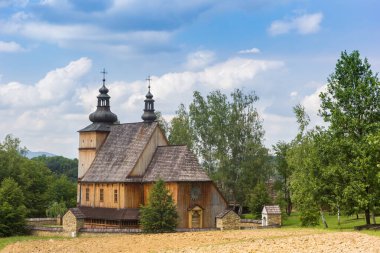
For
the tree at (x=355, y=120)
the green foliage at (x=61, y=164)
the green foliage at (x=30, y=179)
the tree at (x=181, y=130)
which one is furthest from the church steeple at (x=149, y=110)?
the green foliage at (x=61, y=164)

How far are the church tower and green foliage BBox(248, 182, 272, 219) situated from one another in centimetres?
1634

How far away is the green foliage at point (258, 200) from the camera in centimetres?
5959

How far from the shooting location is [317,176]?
125 feet

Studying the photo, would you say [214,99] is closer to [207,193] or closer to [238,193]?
[238,193]

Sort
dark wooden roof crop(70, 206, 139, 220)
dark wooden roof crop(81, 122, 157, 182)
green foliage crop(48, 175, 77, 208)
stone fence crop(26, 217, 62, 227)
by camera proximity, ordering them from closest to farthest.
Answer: dark wooden roof crop(70, 206, 139, 220) → dark wooden roof crop(81, 122, 157, 182) → stone fence crop(26, 217, 62, 227) → green foliage crop(48, 175, 77, 208)

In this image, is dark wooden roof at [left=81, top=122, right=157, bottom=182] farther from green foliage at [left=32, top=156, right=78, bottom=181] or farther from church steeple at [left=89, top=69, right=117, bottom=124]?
green foliage at [left=32, top=156, right=78, bottom=181]

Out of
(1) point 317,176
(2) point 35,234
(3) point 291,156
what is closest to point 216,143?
(3) point 291,156

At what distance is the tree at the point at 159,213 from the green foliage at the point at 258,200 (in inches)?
581

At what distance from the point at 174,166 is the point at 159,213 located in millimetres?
6556

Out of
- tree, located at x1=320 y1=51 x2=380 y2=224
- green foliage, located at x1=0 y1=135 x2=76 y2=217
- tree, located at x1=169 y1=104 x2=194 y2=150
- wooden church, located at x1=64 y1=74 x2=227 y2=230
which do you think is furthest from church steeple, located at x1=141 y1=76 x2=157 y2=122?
tree, located at x1=320 y1=51 x2=380 y2=224

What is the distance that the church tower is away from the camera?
2351 inches

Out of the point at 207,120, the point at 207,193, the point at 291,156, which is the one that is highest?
the point at 207,120

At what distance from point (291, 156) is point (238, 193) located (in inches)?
339

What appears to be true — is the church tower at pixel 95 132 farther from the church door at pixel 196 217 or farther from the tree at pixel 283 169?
the tree at pixel 283 169
